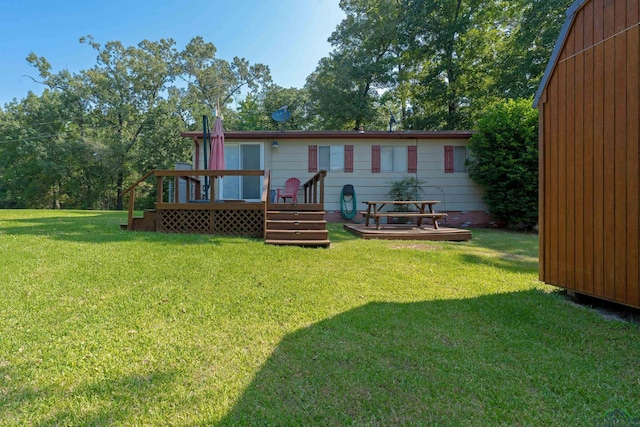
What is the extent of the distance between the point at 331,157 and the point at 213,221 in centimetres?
491

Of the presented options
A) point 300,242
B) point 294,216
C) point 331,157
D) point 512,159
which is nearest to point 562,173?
point 300,242

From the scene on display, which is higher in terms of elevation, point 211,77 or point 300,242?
point 211,77

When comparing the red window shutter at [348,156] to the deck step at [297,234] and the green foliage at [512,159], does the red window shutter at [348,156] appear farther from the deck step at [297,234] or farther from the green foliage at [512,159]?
the deck step at [297,234]

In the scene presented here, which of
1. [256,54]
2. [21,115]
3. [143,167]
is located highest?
[256,54]

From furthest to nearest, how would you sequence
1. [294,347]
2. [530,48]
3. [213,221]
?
[530,48] < [213,221] < [294,347]

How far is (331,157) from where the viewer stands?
408 inches

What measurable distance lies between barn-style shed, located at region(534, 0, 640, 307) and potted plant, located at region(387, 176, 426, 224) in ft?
21.2

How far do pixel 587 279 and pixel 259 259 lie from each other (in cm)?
371

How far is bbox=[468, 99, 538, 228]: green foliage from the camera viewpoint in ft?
29.7

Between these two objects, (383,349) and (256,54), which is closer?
(383,349)

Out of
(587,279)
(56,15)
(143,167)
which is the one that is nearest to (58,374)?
(587,279)

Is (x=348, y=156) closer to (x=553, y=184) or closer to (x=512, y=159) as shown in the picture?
(x=512, y=159)

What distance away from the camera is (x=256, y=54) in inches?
987

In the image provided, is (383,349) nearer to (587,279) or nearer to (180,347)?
(180,347)
